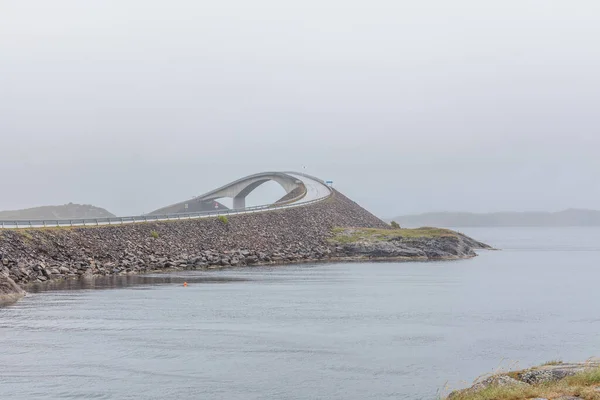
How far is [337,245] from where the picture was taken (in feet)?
322

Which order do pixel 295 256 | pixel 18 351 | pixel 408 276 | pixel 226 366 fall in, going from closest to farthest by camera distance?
1. pixel 226 366
2. pixel 18 351
3. pixel 408 276
4. pixel 295 256

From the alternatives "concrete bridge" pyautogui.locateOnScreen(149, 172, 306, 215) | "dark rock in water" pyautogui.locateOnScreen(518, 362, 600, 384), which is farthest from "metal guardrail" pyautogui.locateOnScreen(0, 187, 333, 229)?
"dark rock in water" pyautogui.locateOnScreen(518, 362, 600, 384)

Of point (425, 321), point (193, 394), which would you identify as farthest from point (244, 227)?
point (193, 394)

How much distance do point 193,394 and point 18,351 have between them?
10.2 metres

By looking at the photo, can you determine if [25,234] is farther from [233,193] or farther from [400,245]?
[233,193]

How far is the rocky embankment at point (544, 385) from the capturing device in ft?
53.1

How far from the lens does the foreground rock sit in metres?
44.9

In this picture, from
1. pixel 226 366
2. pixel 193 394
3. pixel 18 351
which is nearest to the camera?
pixel 193 394

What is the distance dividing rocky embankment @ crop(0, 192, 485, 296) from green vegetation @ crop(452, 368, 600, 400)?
42.6 m

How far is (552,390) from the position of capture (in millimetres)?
16656

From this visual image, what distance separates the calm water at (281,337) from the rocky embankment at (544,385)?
13.4ft

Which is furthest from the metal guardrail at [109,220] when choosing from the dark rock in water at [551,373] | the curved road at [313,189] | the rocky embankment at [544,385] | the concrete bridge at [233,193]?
the dark rock in water at [551,373]

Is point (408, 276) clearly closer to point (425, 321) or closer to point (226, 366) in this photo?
point (425, 321)

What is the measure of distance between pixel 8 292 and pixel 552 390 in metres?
A: 37.6
